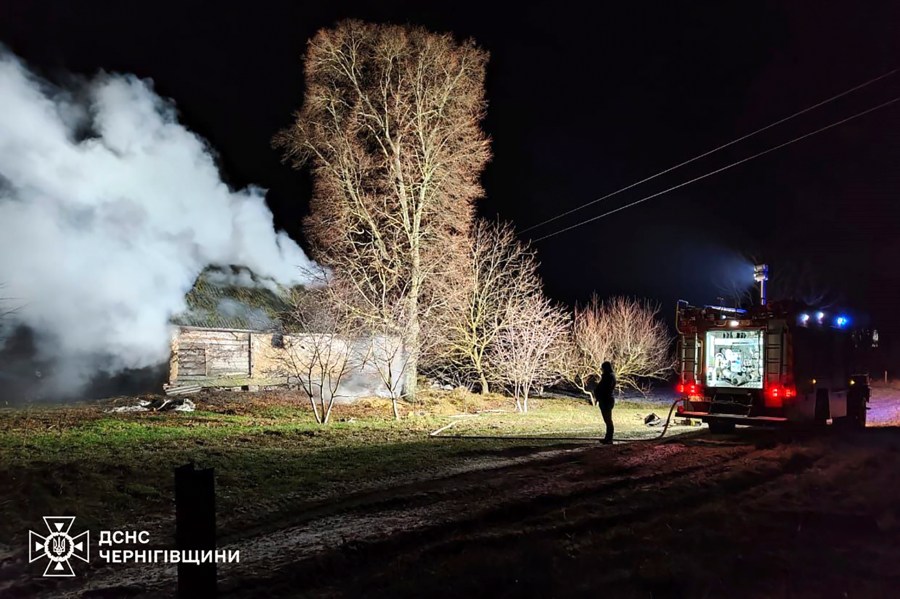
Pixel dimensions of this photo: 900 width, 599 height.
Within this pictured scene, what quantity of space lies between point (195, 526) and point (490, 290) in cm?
2383

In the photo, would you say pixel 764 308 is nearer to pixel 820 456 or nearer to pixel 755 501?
pixel 820 456

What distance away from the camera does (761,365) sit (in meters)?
12.9

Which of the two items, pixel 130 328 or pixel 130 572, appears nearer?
pixel 130 572

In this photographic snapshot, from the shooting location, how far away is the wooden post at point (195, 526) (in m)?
3.56

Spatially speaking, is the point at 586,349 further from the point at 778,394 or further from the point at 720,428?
the point at 778,394

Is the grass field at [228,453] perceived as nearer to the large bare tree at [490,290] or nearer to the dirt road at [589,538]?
the dirt road at [589,538]

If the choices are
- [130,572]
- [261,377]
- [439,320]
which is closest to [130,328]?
[261,377]

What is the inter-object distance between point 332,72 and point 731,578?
21759mm

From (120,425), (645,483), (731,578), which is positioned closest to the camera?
(731,578)

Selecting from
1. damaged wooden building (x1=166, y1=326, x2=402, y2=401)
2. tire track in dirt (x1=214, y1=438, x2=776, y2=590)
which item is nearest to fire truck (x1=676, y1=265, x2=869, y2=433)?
tire track in dirt (x1=214, y1=438, x2=776, y2=590)

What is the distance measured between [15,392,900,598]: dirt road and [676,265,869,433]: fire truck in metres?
3.28

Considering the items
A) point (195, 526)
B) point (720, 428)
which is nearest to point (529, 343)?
point (720, 428)

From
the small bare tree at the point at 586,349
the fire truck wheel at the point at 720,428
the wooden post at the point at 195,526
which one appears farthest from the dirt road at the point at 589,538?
the small bare tree at the point at 586,349

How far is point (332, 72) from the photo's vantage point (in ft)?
73.8
